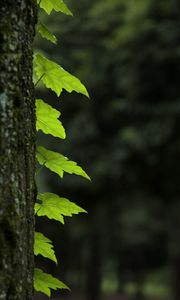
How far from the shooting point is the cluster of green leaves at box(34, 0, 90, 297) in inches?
88.3

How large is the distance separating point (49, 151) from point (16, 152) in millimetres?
512

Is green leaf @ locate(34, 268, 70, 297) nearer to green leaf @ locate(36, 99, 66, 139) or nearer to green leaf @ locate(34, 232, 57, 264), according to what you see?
green leaf @ locate(34, 232, 57, 264)

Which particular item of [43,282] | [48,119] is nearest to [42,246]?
[43,282]

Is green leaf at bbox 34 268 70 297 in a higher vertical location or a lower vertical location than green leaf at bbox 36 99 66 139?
lower

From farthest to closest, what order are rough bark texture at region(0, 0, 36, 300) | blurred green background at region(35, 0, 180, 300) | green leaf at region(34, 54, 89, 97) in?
blurred green background at region(35, 0, 180, 300), green leaf at region(34, 54, 89, 97), rough bark texture at region(0, 0, 36, 300)

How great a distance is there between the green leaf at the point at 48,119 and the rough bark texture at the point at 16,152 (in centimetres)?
34

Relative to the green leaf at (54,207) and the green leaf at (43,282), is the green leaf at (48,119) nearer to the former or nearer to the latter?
the green leaf at (54,207)

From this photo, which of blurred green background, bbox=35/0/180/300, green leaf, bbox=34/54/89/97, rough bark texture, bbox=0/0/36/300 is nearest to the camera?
rough bark texture, bbox=0/0/36/300

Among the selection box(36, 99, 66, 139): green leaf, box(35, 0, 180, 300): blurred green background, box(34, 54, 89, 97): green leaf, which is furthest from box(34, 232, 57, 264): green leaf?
box(35, 0, 180, 300): blurred green background

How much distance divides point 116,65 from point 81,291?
66.0 feet

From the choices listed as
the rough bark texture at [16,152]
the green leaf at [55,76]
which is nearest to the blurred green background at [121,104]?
the green leaf at [55,76]

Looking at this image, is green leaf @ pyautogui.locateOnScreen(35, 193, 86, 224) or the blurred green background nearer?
green leaf @ pyautogui.locateOnScreen(35, 193, 86, 224)

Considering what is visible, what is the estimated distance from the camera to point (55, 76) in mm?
2238

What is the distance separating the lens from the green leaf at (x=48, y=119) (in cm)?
225
